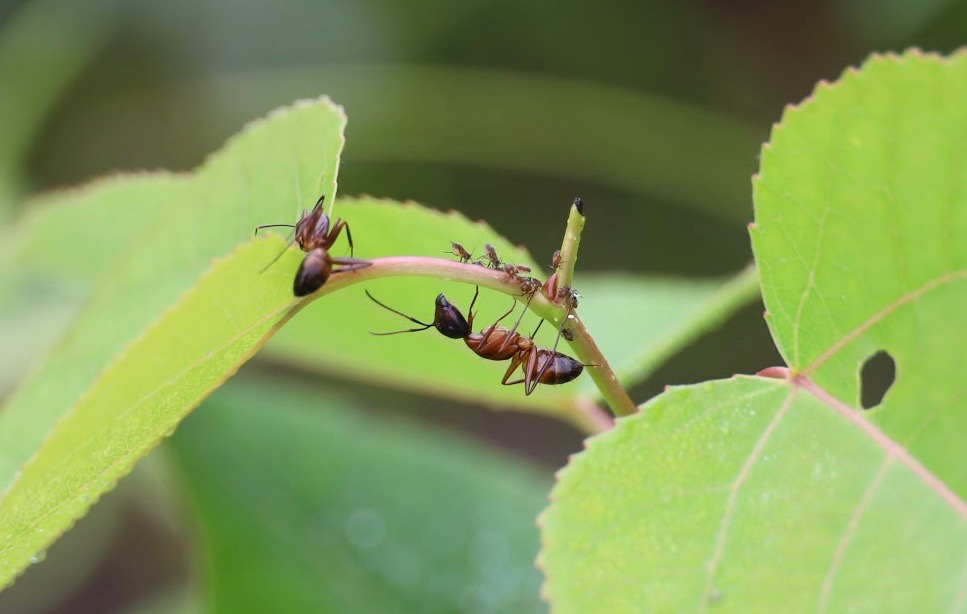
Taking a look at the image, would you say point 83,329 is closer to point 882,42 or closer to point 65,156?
point 65,156

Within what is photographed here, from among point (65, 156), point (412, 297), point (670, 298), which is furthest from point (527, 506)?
point (65, 156)

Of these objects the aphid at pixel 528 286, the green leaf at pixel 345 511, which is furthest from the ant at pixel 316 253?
the green leaf at pixel 345 511

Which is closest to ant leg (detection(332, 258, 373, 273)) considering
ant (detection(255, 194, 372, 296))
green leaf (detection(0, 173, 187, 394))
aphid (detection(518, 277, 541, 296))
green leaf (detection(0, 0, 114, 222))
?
ant (detection(255, 194, 372, 296))

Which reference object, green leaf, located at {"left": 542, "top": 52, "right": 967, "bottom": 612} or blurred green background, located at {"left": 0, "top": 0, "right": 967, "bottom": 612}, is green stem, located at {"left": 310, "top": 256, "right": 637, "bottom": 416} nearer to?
green leaf, located at {"left": 542, "top": 52, "right": 967, "bottom": 612}

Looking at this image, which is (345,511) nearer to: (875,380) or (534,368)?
(534,368)

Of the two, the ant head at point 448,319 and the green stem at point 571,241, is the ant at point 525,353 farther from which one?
the green stem at point 571,241

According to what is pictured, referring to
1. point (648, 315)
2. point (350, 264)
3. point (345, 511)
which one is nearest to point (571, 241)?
point (350, 264)
